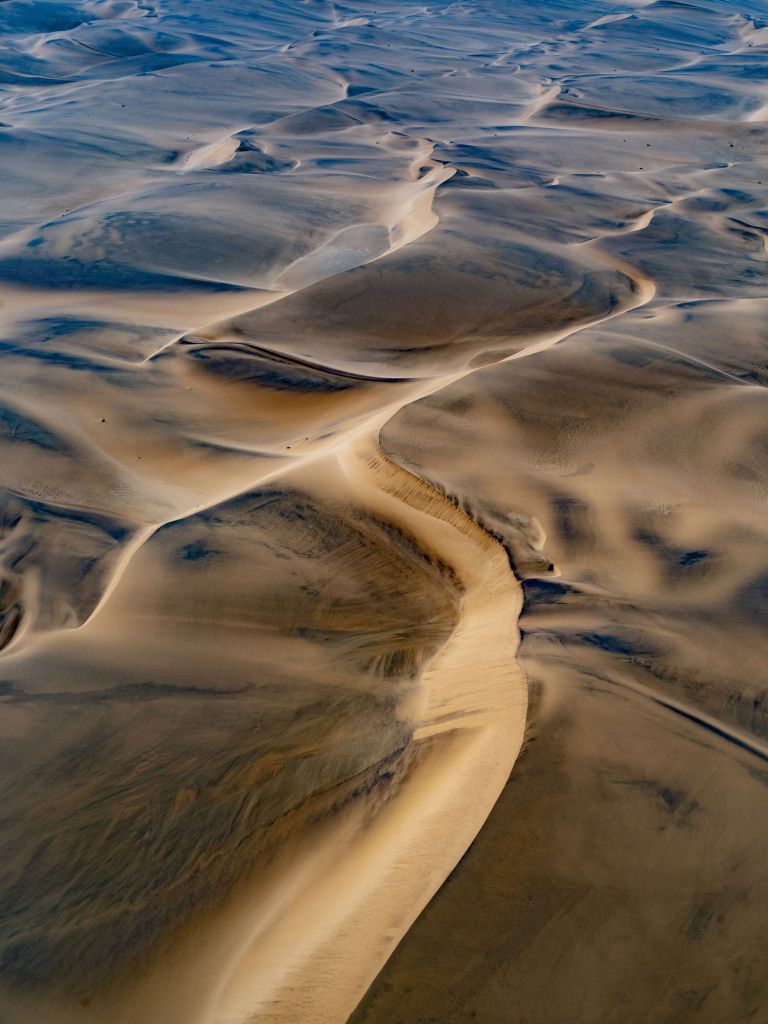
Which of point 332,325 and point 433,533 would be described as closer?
point 433,533

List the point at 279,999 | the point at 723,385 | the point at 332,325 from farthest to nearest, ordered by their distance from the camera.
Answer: the point at 332,325, the point at 723,385, the point at 279,999

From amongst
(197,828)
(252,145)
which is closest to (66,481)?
(197,828)

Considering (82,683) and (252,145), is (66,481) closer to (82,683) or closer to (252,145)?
(82,683)

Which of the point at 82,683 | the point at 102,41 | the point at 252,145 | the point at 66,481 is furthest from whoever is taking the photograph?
Answer: the point at 102,41

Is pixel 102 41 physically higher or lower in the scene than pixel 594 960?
higher

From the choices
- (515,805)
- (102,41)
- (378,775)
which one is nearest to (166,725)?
(378,775)

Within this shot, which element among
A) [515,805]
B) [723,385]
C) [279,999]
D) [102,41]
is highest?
[102,41]

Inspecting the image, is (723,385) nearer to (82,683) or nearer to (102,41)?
(82,683)
